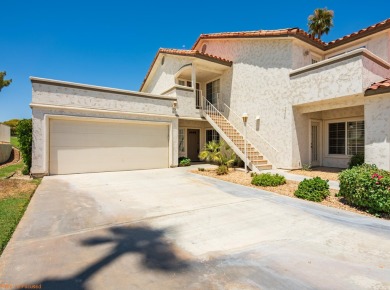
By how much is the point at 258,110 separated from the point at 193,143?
6.40m

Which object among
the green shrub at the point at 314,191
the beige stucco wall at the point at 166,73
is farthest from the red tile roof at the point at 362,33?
the green shrub at the point at 314,191

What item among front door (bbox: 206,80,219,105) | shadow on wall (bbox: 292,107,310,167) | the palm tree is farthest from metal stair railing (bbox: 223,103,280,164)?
the palm tree

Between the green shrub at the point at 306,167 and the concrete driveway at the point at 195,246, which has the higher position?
the green shrub at the point at 306,167

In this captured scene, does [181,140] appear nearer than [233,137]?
No

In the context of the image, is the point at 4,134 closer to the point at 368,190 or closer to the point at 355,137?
the point at 368,190

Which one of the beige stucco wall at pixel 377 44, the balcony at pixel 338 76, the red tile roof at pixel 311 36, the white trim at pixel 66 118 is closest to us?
the balcony at pixel 338 76

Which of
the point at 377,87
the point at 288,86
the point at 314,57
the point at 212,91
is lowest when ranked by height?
the point at 377,87

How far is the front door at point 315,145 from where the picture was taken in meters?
12.8

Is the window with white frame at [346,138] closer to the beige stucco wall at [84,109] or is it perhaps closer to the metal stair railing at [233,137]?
the metal stair railing at [233,137]

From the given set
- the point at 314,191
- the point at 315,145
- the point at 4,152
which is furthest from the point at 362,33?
the point at 4,152

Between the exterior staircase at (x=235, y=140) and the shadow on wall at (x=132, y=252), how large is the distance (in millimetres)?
8286

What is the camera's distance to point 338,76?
9320mm

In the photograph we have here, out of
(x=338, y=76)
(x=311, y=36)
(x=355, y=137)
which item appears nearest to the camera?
(x=338, y=76)

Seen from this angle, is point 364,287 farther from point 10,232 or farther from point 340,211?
point 10,232
